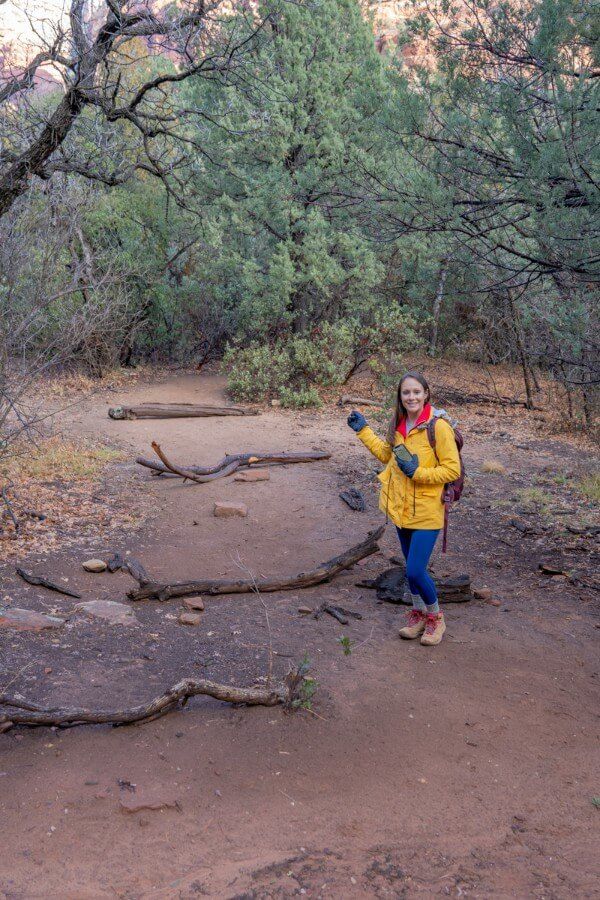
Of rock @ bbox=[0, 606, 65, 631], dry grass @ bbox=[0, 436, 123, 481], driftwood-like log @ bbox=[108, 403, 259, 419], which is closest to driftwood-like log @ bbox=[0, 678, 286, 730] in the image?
rock @ bbox=[0, 606, 65, 631]

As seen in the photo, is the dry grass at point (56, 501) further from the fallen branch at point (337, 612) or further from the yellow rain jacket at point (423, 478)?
the yellow rain jacket at point (423, 478)

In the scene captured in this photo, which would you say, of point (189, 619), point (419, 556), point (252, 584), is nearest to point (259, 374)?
point (252, 584)

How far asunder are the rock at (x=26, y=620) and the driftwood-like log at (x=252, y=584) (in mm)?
778

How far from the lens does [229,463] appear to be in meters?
10.4

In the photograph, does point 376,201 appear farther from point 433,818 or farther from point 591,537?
point 433,818

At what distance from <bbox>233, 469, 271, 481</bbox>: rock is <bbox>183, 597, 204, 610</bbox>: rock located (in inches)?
155

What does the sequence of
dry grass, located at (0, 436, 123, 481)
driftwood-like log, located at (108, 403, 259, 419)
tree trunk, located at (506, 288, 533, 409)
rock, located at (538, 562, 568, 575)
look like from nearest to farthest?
rock, located at (538, 562, 568, 575), dry grass, located at (0, 436, 123, 481), driftwood-like log, located at (108, 403, 259, 419), tree trunk, located at (506, 288, 533, 409)

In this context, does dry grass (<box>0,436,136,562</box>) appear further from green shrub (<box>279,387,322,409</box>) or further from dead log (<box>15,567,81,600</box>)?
green shrub (<box>279,387,322,409</box>)

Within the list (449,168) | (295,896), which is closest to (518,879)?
(295,896)

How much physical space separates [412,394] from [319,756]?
2325 millimetres

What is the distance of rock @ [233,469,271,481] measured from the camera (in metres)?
10.0

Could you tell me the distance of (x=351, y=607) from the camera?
6.20 m

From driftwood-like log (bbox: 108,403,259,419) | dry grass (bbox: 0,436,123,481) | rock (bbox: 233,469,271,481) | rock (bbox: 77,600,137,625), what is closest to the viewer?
rock (bbox: 77,600,137,625)

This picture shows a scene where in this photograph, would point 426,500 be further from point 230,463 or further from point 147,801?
point 230,463
